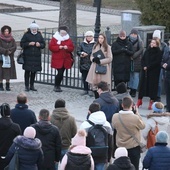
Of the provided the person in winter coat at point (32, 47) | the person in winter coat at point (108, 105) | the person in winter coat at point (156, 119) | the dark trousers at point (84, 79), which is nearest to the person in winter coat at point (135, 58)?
the dark trousers at point (84, 79)

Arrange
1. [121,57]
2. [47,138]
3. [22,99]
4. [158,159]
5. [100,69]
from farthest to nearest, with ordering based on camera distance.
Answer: [121,57]
[100,69]
[22,99]
[47,138]
[158,159]

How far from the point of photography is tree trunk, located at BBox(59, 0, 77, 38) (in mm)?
25016

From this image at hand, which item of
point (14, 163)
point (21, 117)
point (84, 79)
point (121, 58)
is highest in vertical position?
point (121, 58)

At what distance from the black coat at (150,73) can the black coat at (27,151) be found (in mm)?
6662

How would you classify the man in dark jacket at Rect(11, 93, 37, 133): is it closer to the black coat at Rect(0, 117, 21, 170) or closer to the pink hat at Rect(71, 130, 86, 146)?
the black coat at Rect(0, 117, 21, 170)

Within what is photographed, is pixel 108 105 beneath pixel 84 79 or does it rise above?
above

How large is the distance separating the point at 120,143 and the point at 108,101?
98 cm

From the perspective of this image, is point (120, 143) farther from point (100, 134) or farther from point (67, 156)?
point (67, 156)

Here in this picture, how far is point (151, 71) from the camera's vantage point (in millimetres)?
16891

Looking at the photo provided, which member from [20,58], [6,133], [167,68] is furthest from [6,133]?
[20,58]

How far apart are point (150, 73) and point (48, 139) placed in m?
6.26

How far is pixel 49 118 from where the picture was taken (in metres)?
11.3

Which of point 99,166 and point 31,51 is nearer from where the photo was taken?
point 99,166

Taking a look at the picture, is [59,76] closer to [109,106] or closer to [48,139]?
[109,106]
